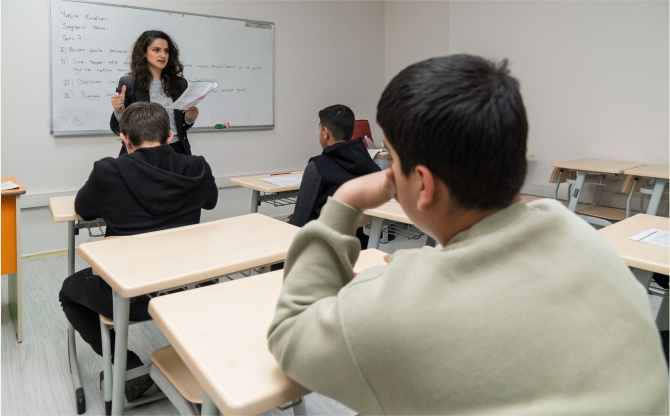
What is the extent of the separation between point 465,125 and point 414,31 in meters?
5.25

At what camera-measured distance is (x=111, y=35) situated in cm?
372

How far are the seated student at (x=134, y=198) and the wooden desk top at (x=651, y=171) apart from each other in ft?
9.86

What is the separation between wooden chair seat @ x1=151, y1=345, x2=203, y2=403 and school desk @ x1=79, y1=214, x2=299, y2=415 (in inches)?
4.7

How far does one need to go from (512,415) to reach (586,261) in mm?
193

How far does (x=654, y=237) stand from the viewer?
1.65 metres

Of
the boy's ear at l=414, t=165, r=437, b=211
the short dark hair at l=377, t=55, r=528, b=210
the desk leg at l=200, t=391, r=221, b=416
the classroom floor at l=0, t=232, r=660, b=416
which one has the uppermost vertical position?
the short dark hair at l=377, t=55, r=528, b=210

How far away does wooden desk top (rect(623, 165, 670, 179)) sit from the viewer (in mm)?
3247

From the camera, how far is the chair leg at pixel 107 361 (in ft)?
5.28

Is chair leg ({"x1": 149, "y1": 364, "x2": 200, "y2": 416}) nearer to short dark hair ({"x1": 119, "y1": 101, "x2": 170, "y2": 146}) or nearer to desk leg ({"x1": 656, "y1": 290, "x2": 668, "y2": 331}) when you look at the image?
short dark hair ({"x1": 119, "y1": 101, "x2": 170, "y2": 146})

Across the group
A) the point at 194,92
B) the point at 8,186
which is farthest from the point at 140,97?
the point at 8,186

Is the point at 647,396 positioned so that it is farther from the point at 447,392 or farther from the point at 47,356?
the point at 47,356

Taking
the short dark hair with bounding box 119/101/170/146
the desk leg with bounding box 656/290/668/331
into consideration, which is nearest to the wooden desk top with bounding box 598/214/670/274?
the desk leg with bounding box 656/290/668/331

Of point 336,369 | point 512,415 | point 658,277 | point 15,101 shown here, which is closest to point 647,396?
point 512,415

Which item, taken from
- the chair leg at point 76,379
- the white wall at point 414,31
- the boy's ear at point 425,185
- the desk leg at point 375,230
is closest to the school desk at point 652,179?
the desk leg at point 375,230
